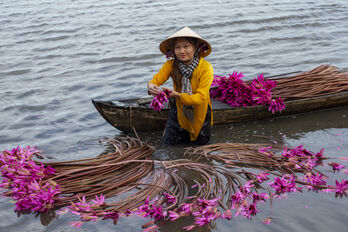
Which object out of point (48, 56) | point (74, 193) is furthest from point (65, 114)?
point (48, 56)

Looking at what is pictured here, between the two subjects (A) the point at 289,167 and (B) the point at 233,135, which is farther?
(B) the point at 233,135

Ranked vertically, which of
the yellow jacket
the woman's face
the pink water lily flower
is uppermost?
the woman's face

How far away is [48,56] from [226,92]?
5.48m

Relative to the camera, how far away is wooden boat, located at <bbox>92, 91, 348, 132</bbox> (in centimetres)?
552

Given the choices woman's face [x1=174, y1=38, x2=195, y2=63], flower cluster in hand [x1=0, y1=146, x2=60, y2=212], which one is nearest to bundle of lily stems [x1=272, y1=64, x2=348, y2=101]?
woman's face [x1=174, y1=38, x2=195, y2=63]

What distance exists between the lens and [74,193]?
4238 mm

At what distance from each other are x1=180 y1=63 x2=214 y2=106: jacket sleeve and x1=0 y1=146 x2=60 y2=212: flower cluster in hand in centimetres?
160

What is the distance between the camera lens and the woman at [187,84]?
475cm

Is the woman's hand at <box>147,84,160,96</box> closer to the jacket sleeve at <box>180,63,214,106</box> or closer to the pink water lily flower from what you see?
the jacket sleeve at <box>180,63,214,106</box>

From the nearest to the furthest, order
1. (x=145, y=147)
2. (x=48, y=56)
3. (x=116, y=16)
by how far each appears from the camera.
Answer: (x=145, y=147) < (x=48, y=56) < (x=116, y=16)

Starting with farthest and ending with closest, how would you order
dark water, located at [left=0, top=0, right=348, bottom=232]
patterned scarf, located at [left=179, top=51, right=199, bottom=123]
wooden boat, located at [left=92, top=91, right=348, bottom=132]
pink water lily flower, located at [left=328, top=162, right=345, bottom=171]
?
wooden boat, located at [left=92, top=91, right=348, bottom=132] → patterned scarf, located at [left=179, top=51, right=199, bottom=123] → pink water lily flower, located at [left=328, top=162, right=345, bottom=171] → dark water, located at [left=0, top=0, right=348, bottom=232]

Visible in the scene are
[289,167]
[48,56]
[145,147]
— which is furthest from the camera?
[48,56]

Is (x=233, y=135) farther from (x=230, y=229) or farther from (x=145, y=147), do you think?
(x=230, y=229)

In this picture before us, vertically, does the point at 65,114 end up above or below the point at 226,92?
below
